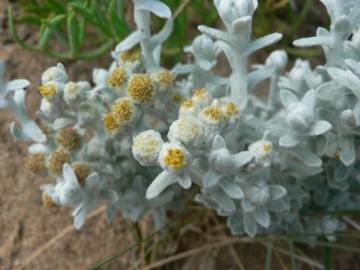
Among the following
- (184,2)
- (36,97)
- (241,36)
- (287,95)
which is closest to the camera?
(241,36)

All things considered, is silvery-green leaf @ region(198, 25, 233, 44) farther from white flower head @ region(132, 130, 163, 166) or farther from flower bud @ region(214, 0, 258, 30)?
white flower head @ region(132, 130, 163, 166)

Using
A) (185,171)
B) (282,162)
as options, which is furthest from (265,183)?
(185,171)

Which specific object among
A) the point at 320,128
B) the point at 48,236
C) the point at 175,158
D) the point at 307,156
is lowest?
the point at 48,236

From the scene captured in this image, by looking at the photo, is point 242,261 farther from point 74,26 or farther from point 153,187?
point 74,26

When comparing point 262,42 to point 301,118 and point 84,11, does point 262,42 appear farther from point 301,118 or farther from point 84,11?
point 84,11

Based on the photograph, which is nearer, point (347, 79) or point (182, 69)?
point (347, 79)

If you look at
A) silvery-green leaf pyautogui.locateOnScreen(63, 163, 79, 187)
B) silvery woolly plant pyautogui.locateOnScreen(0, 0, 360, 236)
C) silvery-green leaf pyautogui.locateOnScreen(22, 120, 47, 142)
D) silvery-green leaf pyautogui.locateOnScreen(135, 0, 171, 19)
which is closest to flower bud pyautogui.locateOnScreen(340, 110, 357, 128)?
silvery woolly plant pyautogui.locateOnScreen(0, 0, 360, 236)

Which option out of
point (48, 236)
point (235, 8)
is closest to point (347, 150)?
point (235, 8)
